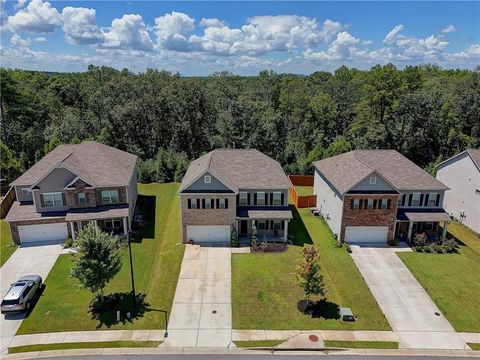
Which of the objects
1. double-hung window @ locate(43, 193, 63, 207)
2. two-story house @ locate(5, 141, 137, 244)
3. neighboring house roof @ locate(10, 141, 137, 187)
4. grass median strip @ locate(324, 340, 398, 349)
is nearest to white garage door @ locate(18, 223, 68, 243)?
two-story house @ locate(5, 141, 137, 244)

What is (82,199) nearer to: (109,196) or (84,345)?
(109,196)

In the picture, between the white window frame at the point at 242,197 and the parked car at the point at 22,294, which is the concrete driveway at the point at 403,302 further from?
the parked car at the point at 22,294

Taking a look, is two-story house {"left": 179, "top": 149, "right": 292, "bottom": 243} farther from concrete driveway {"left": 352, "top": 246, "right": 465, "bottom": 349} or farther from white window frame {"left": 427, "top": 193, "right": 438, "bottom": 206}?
white window frame {"left": 427, "top": 193, "right": 438, "bottom": 206}

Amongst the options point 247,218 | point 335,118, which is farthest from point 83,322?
point 335,118

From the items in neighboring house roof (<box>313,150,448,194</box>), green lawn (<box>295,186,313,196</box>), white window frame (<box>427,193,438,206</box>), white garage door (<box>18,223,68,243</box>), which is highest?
neighboring house roof (<box>313,150,448,194</box>)

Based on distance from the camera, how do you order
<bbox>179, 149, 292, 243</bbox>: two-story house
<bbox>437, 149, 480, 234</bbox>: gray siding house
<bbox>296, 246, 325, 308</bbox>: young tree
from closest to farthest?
<bbox>296, 246, 325, 308</bbox>: young tree
<bbox>179, 149, 292, 243</bbox>: two-story house
<bbox>437, 149, 480, 234</bbox>: gray siding house

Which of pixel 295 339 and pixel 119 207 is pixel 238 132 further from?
pixel 295 339

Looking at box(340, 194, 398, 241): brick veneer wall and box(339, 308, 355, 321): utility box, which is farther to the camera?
box(340, 194, 398, 241): brick veneer wall

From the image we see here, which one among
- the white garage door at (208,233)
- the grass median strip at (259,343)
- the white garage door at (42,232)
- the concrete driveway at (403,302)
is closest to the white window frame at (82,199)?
the white garage door at (42,232)
